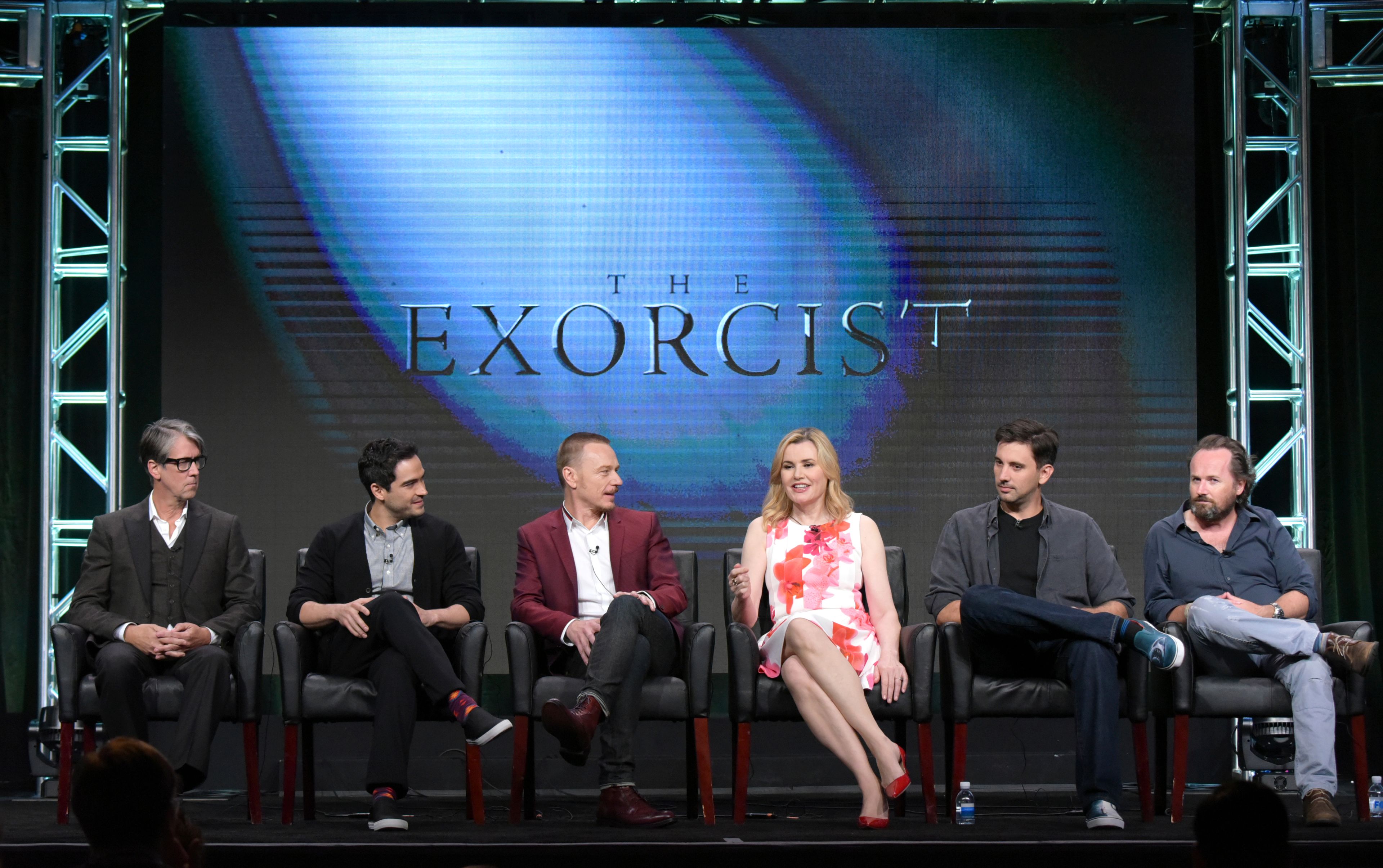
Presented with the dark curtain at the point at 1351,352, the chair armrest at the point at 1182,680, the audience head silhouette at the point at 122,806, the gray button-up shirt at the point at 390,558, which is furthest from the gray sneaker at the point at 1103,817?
the audience head silhouette at the point at 122,806

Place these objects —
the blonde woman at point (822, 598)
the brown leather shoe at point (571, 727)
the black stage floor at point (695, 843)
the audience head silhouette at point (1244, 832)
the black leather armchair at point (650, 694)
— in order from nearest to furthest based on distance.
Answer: the audience head silhouette at point (1244, 832) < the black stage floor at point (695, 843) < the brown leather shoe at point (571, 727) < the blonde woman at point (822, 598) < the black leather armchair at point (650, 694)

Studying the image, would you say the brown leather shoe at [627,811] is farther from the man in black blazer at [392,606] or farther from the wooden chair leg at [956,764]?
the wooden chair leg at [956,764]

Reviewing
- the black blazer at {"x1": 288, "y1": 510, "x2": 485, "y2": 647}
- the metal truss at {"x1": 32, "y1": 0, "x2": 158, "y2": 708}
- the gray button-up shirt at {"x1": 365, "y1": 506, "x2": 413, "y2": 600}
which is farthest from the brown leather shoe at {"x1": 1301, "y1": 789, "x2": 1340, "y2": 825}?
the metal truss at {"x1": 32, "y1": 0, "x2": 158, "y2": 708}

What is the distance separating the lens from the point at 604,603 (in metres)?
4.28

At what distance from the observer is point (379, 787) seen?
150 inches

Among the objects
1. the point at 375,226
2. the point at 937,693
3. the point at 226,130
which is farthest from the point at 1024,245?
the point at 226,130

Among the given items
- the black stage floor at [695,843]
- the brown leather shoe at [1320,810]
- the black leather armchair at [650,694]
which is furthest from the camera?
the black leather armchair at [650,694]

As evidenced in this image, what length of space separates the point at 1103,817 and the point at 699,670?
117cm

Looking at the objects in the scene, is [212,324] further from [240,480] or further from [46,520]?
[46,520]

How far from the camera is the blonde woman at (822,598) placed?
12.7ft

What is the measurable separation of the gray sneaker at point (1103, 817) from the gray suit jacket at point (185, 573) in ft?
8.06

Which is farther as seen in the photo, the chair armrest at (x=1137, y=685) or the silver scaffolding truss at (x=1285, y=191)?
the silver scaffolding truss at (x=1285, y=191)

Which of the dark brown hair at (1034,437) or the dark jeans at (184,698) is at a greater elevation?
the dark brown hair at (1034,437)

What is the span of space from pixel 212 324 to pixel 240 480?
60cm
